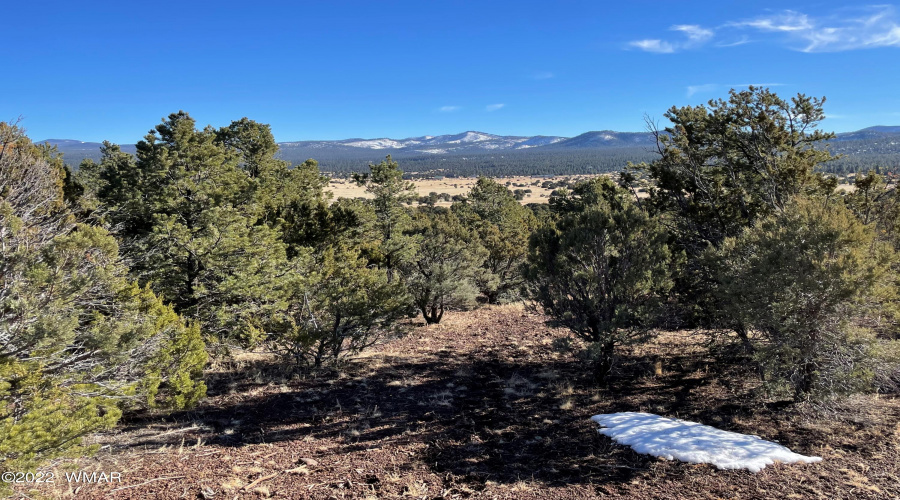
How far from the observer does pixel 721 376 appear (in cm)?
1069

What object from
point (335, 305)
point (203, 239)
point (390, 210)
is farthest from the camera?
point (390, 210)

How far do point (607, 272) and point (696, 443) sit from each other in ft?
13.0

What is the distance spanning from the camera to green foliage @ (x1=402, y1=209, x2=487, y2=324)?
1916 centimetres

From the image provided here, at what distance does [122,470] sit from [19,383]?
1769mm

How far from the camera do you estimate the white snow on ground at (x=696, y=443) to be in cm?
629

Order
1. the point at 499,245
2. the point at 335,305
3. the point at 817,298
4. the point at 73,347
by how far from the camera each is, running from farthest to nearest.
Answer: the point at 499,245 → the point at 335,305 → the point at 817,298 → the point at 73,347

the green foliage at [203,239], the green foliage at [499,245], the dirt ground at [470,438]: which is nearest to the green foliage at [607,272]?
the dirt ground at [470,438]

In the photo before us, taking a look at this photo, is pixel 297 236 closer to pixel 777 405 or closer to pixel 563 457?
pixel 563 457

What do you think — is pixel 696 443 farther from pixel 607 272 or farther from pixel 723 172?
pixel 723 172

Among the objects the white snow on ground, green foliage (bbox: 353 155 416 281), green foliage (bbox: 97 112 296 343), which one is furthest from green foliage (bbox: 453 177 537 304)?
the white snow on ground

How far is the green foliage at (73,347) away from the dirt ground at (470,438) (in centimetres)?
69

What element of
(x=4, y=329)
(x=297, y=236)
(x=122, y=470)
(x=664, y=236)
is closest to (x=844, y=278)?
(x=664, y=236)

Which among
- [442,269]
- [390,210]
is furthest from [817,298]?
[390,210]

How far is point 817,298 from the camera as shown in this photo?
23.3 ft
